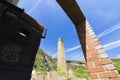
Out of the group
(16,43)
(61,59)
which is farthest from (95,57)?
(61,59)

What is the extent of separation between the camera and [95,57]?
1.91 metres

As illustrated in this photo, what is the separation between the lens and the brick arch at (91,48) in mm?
1673

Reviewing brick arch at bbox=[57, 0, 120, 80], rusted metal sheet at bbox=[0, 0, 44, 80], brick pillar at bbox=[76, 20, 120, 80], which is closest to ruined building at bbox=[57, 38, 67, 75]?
brick arch at bbox=[57, 0, 120, 80]

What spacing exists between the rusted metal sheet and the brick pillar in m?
0.90

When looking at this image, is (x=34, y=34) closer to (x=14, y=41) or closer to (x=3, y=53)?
(x=14, y=41)

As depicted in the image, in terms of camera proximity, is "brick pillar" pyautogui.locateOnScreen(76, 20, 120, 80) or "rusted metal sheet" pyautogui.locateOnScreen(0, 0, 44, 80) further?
"brick pillar" pyautogui.locateOnScreen(76, 20, 120, 80)

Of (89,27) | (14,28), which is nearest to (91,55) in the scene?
(89,27)

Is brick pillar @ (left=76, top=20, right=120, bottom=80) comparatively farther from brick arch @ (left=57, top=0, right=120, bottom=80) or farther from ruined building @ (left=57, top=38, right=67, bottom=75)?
ruined building @ (left=57, top=38, right=67, bottom=75)

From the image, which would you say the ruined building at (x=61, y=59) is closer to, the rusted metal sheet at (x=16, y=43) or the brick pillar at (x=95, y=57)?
the brick pillar at (x=95, y=57)

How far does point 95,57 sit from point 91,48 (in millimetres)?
197

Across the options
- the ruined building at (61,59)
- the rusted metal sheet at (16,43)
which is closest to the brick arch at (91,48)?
the rusted metal sheet at (16,43)

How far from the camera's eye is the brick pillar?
5.40 ft

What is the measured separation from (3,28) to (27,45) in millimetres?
407

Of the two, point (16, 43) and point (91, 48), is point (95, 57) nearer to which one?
point (91, 48)
